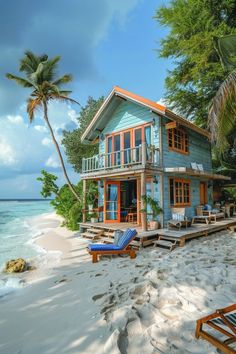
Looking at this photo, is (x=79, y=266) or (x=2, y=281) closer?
(x=2, y=281)

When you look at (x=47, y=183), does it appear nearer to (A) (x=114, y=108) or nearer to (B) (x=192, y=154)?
(A) (x=114, y=108)

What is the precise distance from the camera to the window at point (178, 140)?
1116 cm

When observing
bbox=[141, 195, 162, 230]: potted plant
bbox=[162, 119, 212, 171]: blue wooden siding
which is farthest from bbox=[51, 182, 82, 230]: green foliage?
bbox=[162, 119, 212, 171]: blue wooden siding

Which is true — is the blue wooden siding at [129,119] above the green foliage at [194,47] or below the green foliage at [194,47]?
below

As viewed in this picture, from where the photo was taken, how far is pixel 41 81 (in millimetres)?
15453

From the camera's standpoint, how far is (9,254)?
32.2ft

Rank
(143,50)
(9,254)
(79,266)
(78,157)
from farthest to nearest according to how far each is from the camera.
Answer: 1. (78,157)
2. (143,50)
3. (9,254)
4. (79,266)

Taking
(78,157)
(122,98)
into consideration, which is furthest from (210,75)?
(78,157)

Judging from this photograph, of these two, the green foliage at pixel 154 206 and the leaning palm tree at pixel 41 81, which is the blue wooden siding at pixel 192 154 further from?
the leaning palm tree at pixel 41 81

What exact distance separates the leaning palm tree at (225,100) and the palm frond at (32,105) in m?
13.9

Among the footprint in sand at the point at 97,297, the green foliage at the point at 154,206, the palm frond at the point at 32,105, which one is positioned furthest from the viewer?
the palm frond at the point at 32,105

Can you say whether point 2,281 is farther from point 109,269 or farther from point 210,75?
point 210,75

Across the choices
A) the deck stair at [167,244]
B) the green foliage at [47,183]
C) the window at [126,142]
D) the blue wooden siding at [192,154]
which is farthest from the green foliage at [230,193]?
the green foliage at [47,183]

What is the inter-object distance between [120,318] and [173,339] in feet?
2.72
